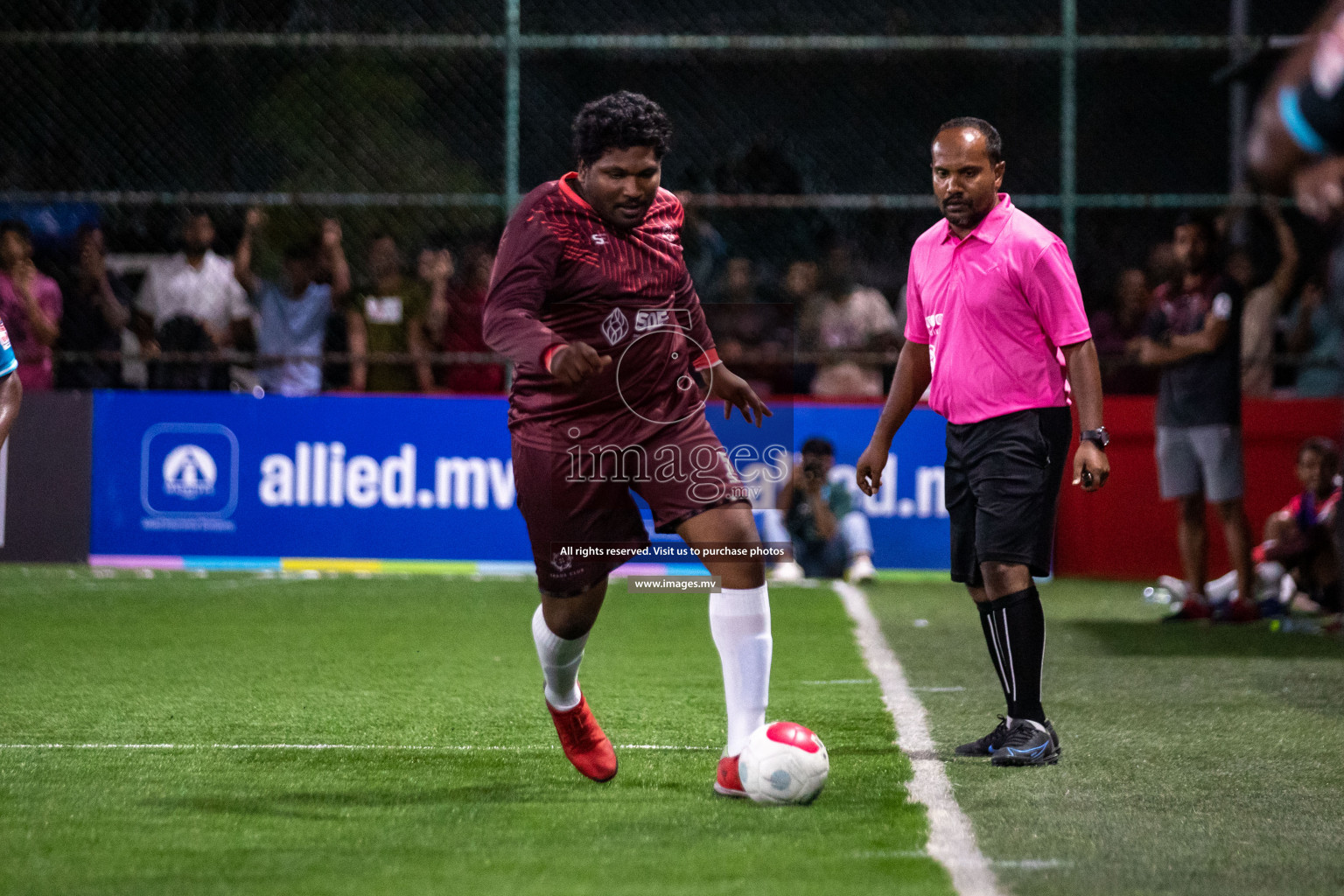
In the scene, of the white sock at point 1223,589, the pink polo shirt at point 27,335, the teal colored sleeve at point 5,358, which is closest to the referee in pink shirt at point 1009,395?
the teal colored sleeve at point 5,358

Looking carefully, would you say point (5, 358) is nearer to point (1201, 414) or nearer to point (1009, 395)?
→ point (1009, 395)

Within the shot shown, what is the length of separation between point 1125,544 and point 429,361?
520 cm

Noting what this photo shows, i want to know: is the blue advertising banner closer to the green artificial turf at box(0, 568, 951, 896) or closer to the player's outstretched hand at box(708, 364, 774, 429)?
the green artificial turf at box(0, 568, 951, 896)

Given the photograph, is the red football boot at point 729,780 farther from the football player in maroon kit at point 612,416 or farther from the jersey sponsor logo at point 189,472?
the jersey sponsor logo at point 189,472

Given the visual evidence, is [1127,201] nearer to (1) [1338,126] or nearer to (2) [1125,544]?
(2) [1125,544]

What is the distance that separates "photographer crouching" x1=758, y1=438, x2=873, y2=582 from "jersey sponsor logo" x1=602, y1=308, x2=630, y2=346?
6345 mm

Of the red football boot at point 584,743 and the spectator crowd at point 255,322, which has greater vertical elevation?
the spectator crowd at point 255,322

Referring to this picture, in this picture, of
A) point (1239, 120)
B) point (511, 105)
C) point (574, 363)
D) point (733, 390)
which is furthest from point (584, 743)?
point (1239, 120)

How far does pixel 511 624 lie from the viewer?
8.80 meters

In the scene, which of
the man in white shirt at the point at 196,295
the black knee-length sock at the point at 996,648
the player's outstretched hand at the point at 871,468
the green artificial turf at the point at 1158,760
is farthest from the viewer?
the man in white shirt at the point at 196,295

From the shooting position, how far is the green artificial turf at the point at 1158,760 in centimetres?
387

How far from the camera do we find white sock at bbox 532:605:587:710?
484 cm

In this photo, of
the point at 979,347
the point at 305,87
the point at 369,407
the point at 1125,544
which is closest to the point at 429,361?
the point at 369,407

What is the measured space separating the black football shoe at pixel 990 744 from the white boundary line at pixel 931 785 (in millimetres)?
106
